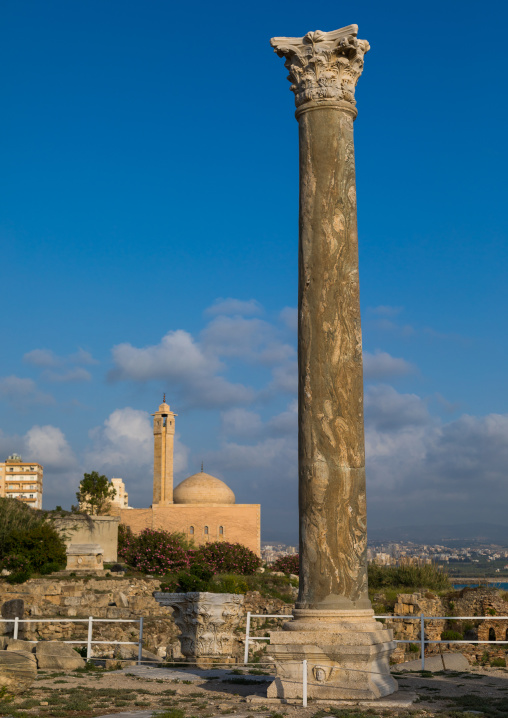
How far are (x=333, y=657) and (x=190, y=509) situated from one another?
42.5 meters

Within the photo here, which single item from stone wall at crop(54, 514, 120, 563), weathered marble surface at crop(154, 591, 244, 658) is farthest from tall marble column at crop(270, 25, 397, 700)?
stone wall at crop(54, 514, 120, 563)

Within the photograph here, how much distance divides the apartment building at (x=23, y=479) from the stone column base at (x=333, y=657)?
11195 centimetres

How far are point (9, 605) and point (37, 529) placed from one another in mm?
9347

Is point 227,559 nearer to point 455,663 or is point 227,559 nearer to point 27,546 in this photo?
point 27,546

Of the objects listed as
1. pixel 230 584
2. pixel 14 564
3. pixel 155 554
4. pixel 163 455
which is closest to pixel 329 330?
pixel 14 564

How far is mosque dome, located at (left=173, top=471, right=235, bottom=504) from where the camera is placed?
51.0 meters

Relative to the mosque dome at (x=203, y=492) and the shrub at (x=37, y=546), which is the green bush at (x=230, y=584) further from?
the mosque dome at (x=203, y=492)

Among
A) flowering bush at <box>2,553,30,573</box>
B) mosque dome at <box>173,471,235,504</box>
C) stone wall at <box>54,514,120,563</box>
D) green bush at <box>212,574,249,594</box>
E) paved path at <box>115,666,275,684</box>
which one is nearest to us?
paved path at <box>115,666,275,684</box>

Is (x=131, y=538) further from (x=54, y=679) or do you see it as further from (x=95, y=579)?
(x=54, y=679)

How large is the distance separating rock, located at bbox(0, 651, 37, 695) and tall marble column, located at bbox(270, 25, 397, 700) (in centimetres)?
275

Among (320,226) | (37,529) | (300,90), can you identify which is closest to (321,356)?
(320,226)

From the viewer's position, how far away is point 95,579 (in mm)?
24703

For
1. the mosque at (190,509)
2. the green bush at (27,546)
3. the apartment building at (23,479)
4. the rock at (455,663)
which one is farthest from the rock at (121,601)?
the apartment building at (23,479)

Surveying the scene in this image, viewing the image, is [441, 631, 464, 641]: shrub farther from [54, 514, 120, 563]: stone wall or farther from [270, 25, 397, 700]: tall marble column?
[54, 514, 120, 563]: stone wall
